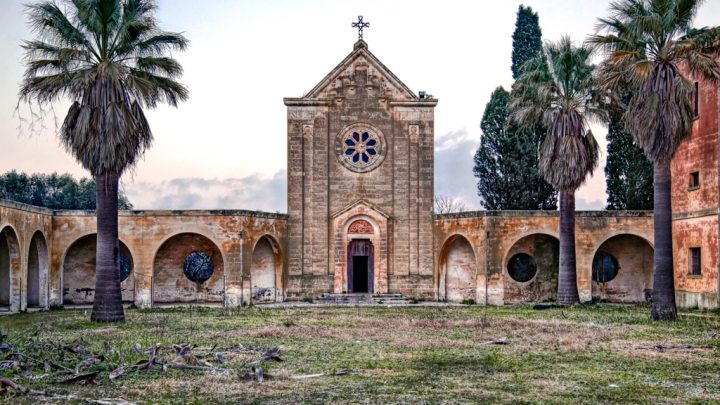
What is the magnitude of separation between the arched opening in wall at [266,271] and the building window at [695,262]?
1734cm

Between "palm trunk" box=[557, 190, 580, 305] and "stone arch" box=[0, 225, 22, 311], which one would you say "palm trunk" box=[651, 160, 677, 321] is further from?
"stone arch" box=[0, 225, 22, 311]

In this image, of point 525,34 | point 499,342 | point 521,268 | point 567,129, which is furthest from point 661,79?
point 525,34

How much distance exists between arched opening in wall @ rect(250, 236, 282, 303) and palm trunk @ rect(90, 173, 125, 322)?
11.7 metres

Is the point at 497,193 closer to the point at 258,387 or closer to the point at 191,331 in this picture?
the point at 191,331

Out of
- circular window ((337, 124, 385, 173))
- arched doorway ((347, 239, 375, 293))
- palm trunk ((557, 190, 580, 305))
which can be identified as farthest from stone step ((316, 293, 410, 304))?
palm trunk ((557, 190, 580, 305))

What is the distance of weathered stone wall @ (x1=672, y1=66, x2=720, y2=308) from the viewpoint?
92.0 feet

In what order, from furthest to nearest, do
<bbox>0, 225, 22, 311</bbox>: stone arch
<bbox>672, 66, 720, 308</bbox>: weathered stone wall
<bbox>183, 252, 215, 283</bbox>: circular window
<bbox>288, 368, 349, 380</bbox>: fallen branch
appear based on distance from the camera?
<bbox>183, 252, 215, 283</bbox>: circular window < <bbox>0, 225, 22, 311</bbox>: stone arch < <bbox>672, 66, 720, 308</bbox>: weathered stone wall < <bbox>288, 368, 349, 380</bbox>: fallen branch

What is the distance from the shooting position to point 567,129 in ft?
97.9

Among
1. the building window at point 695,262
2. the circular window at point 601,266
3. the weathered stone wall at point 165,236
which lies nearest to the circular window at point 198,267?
the weathered stone wall at point 165,236

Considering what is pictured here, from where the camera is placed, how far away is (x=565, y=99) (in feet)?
99.5

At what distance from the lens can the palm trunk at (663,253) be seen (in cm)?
2339

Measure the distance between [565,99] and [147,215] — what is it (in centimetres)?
1802

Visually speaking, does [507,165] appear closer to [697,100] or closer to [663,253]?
[697,100]

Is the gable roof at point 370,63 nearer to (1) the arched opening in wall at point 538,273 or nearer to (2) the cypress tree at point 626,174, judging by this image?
(1) the arched opening in wall at point 538,273
